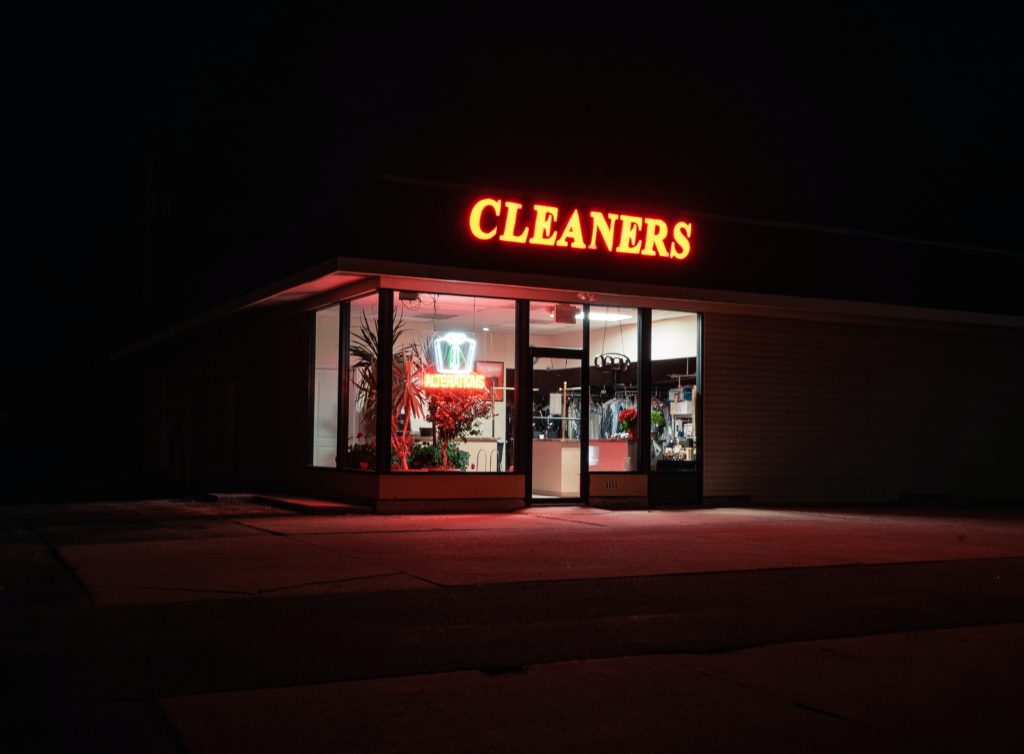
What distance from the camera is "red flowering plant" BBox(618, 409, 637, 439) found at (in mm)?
17844

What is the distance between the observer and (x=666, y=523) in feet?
49.4

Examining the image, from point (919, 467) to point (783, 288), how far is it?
15.9 ft

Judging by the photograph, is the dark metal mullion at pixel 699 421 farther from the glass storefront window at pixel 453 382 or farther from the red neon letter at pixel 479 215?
the red neon letter at pixel 479 215

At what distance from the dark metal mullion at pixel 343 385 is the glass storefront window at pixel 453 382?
1175mm

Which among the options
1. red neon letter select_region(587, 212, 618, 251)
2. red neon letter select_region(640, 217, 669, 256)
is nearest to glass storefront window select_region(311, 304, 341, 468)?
red neon letter select_region(587, 212, 618, 251)

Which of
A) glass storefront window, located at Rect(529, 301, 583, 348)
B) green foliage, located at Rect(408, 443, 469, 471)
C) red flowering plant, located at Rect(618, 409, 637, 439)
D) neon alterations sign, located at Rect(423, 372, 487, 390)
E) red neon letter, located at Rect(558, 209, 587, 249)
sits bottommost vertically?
green foliage, located at Rect(408, 443, 469, 471)

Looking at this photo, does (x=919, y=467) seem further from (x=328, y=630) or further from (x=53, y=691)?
(x=53, y=691)

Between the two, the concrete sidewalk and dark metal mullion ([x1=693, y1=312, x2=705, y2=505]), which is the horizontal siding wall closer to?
dark metal mullion ([x1=693, y1=312, x2=705, y2=505])

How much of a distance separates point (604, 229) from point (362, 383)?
4.41 metres

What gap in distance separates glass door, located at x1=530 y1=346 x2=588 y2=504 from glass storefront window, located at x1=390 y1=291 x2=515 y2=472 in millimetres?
629

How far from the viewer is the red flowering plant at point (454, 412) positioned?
16.7 meters

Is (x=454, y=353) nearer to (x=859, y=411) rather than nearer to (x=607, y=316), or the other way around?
(x=607, y=316)

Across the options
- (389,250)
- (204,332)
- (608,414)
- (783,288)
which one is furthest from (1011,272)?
(204,332)

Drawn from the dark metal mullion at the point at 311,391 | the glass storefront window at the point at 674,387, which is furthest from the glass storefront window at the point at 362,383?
the glass storefront window at the point at 674,387
